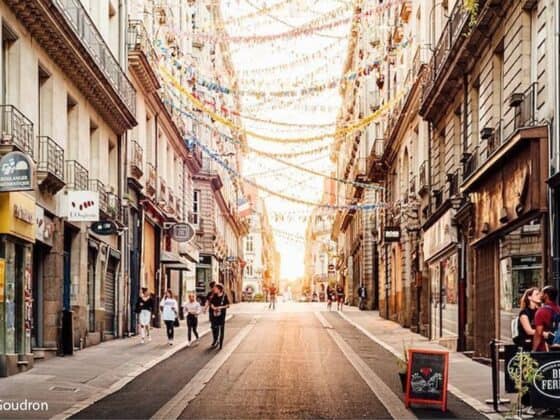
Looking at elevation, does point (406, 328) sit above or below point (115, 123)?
below

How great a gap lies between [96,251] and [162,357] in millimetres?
6418

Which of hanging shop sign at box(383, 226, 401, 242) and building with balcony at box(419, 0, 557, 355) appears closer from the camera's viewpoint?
building with balcony at box(419, 0, 557, 355)

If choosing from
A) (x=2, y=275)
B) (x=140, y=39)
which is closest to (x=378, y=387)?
(x=2, y=275)

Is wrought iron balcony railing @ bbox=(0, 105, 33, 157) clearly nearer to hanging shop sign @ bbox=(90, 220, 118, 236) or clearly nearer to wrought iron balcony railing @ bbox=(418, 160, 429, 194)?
hanging shop sign @ bbox=(90, 220, 118, 236)

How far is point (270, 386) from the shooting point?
56.7 ft

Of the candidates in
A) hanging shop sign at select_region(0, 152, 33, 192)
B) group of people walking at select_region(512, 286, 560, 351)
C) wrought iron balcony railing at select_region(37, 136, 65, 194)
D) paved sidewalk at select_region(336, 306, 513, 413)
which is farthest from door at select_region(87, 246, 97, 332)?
group of people walking at select_region(512, 286, 560, 351)

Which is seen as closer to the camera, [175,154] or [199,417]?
[199,417]

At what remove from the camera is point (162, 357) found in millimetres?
24453

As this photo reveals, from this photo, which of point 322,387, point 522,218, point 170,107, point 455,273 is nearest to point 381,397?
point 322,387

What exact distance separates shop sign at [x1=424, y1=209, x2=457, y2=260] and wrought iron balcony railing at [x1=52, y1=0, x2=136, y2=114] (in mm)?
9923

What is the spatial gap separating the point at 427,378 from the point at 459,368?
25.0 feet

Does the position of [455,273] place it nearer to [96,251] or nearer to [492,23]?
[492,23]

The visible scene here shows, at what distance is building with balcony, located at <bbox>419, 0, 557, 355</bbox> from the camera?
18.9 m

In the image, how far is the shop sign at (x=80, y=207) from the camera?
24.6 m
